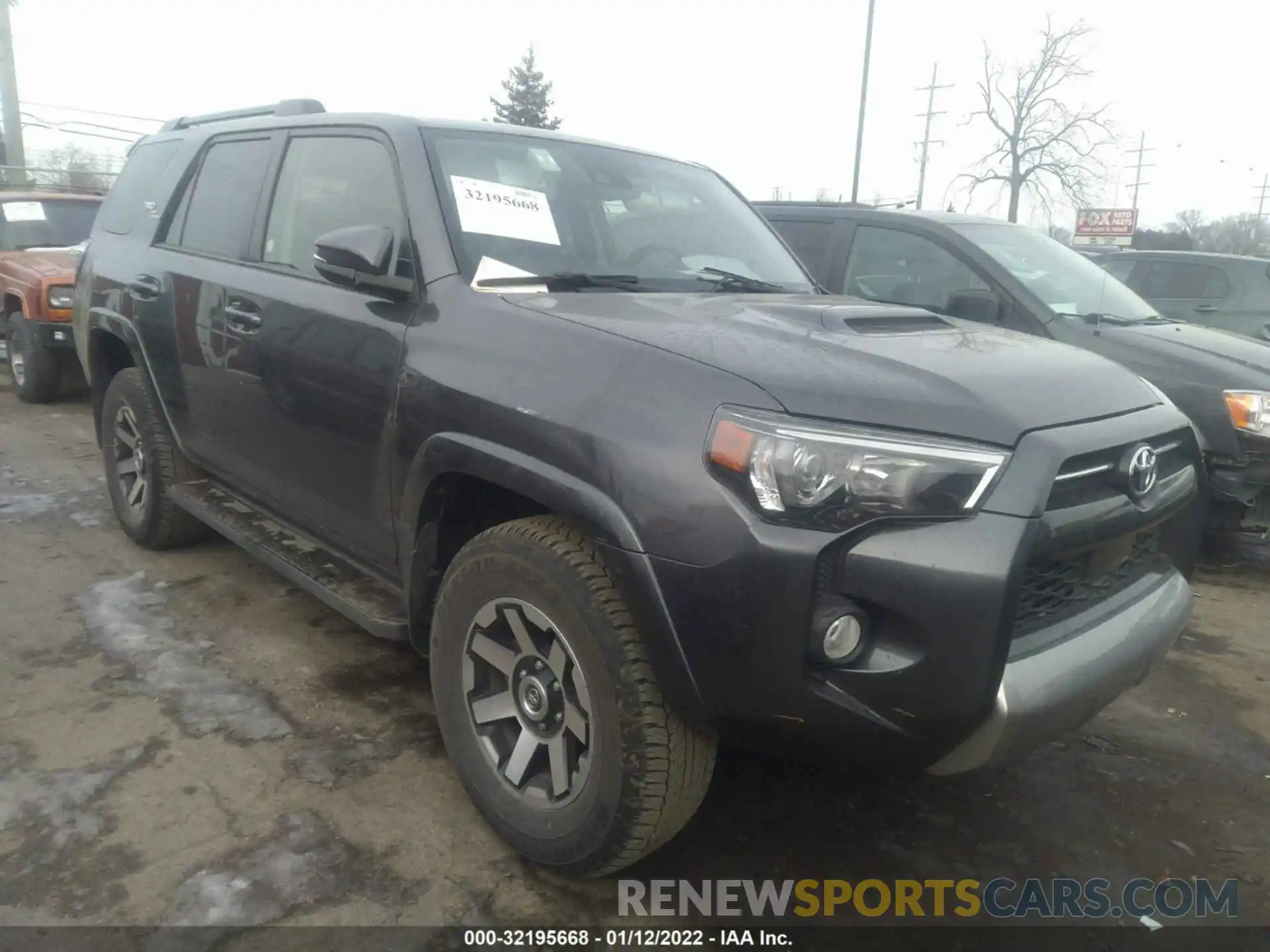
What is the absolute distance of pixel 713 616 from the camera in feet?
6.23

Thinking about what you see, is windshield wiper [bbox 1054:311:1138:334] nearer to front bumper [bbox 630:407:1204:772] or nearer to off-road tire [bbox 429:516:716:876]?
front bumper [bbox 630:407:1204:772]

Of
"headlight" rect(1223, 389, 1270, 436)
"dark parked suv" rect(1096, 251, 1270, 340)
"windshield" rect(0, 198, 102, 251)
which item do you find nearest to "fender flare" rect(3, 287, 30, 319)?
"windshield" rect(0, 198, 102, 251)

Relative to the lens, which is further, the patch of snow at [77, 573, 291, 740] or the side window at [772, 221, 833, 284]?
the side window at [772, 221, 833, 284]

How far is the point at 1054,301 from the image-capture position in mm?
5125

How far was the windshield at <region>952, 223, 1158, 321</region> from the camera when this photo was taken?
17.1 ft

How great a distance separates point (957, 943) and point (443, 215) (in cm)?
232

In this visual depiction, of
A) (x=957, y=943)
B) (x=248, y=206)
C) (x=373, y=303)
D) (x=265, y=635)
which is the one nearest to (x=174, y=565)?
(x=265, y=635)

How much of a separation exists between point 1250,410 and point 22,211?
32.0ft

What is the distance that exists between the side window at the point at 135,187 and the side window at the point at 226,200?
46cm

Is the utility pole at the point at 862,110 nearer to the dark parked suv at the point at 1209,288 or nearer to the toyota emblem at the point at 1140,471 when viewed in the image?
the dark parked suv at the point at 1209,288

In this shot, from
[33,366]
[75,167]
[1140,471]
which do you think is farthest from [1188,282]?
[75,167]

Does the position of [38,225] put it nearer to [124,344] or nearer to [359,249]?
[124,344]

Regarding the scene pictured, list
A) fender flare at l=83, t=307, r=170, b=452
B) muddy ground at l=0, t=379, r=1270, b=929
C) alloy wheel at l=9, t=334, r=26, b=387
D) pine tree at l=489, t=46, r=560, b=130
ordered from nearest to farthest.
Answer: muddy ground at l=0, t=379, r=1270, b=929
fender flare at l=83, t=307, r=170, b=452
alloy wheel at l=9, t=334, r=26, b=387
pine tree at l=489, t=46, r=560, b=130

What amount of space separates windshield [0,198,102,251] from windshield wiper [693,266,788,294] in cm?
774
